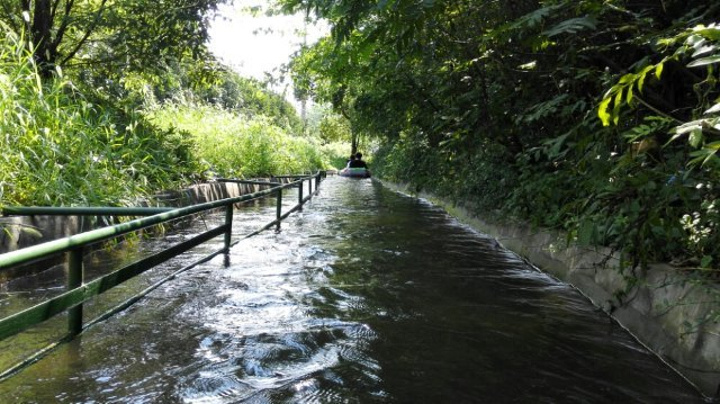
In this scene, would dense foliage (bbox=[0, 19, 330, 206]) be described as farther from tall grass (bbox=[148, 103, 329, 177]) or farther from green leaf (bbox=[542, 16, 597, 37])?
green leaf (bbox=[542, 16, 597, 37])

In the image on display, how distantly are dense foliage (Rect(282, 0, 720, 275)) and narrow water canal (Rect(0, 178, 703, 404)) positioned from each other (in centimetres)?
81

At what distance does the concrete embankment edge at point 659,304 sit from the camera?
297 cm

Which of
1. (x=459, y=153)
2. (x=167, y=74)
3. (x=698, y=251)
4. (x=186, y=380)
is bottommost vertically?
(x=186, y=380)

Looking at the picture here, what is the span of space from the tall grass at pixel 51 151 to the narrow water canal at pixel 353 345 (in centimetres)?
141

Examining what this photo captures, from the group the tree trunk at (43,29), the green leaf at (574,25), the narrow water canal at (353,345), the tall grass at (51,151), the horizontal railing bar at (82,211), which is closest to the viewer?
the green leaf at (574,25)

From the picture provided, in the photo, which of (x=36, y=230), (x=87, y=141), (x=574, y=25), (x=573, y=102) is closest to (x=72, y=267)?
(x=36, y=230)

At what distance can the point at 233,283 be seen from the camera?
516cm

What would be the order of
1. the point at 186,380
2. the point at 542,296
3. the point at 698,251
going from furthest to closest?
the point at 542,296, the point at 698,251, the point at 186,380

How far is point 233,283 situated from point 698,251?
13.1ft

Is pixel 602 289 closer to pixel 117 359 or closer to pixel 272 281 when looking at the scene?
pixel 272 281

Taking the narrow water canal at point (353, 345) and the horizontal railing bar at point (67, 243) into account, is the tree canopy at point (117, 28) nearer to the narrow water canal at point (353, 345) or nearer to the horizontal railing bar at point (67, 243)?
the narrow water canal at point (353, 345)

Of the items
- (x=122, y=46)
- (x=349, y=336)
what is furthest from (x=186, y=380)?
(x=122, y=46)

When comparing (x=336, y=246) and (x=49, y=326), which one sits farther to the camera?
(x=336, y=246)

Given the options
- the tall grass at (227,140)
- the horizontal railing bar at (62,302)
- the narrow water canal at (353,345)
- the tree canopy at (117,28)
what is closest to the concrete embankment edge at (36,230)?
the narrow water canal at (353,345)
